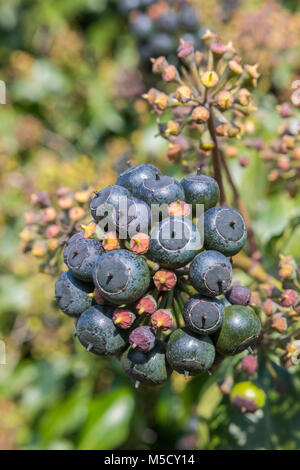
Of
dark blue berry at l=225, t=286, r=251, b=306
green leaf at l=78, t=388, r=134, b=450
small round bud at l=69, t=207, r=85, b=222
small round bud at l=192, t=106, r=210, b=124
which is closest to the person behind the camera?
dark blue berry at l=225, t=286, r=251, b=306

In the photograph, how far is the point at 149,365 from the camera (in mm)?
1112

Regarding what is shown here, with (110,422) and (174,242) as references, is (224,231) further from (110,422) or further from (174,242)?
(110,422)

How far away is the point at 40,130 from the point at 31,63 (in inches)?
22.5

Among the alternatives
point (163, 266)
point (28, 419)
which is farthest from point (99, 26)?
point (163, 266)

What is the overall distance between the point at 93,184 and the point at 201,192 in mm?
871

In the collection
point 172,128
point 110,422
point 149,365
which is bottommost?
point 110,422

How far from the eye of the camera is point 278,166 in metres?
1.66

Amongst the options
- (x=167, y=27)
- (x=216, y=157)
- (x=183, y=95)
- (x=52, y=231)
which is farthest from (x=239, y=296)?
(x=167, y=27)

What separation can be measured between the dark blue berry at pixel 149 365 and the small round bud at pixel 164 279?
15 centimetres

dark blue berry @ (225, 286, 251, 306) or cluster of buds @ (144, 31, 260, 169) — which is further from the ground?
cluster of buds @ (144, 31, 260, 169)

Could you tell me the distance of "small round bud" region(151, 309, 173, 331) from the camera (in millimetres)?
1059

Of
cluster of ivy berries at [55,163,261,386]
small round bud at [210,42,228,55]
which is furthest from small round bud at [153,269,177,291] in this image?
small round bud at [210,42,228,55]

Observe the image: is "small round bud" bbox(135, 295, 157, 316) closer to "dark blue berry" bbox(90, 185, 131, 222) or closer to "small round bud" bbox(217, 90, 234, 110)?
"dark blue berry" bbox(90, 185, 131, 222)

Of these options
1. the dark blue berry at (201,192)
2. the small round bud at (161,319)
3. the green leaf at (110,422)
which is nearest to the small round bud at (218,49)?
the dark blue berry at (201,192)
